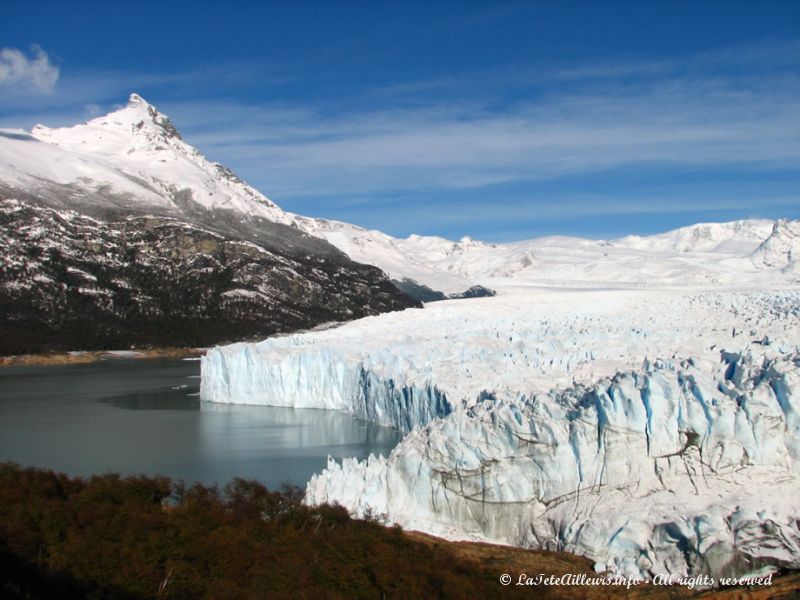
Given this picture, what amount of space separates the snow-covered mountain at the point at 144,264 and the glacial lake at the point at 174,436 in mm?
38024

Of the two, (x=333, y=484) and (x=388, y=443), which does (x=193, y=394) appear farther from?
(x=333, y=484)

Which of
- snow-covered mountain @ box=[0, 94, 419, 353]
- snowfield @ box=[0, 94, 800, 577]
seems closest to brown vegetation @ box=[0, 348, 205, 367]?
snow-covered mountain @ box=[0, 94, 419, 353]

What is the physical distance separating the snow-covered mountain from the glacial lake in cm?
3802

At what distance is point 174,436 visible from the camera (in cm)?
3228

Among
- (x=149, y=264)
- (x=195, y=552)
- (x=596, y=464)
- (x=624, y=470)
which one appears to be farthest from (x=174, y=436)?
(x=149, y=264)

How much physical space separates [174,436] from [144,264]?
73.8m

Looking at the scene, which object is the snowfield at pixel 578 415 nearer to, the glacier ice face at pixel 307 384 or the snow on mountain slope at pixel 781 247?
the glacier ice face at pixel 307 384

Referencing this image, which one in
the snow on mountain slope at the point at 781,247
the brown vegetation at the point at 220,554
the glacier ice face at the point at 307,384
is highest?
the snow on mountain slope at the point at 781,247

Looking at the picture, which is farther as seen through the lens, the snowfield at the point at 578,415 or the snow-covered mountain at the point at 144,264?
the snow-covered mountain at the point at 144,264

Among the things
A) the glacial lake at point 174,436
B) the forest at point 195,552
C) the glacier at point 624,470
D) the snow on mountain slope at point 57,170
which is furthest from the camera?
the snow on mountain slope at point 57,170

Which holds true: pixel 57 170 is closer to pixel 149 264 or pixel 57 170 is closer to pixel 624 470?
pixel 149 264

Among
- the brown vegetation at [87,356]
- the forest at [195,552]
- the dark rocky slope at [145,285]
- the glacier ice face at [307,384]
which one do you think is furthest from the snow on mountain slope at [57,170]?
the forest at [195,552]

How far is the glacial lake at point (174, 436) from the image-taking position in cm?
2577

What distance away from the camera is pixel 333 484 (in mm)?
18469
